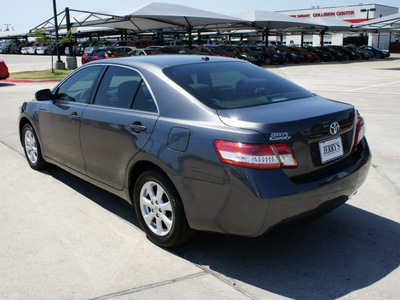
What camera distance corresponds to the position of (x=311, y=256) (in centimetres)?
340

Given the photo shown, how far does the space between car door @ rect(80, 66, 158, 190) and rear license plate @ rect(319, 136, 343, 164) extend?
4.38 feet

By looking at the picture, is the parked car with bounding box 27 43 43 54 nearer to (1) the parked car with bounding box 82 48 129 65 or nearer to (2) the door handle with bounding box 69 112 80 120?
(1) the parked car with bounding box 82 48 129 65

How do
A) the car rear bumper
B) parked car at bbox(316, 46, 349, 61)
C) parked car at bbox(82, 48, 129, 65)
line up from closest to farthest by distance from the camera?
the car rear bumper
parked car at bbox(82, 48, 129, 65)
parked car at bbox(316, 46, 349, 61)

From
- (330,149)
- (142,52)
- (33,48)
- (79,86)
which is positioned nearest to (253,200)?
(330,149)

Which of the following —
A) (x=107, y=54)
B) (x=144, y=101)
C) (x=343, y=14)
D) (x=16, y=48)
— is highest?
(x=343, y=14)

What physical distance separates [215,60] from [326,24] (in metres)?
43.3

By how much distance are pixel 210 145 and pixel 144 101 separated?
97cm

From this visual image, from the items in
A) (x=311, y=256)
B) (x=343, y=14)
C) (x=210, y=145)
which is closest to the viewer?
(x=210, y=145)

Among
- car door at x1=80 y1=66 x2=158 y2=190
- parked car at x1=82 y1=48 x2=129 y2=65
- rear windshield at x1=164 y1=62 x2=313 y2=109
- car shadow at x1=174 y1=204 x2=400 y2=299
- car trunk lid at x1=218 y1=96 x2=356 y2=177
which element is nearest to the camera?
car trunk lid at x1=218 y1=96 x2=356 y2=177

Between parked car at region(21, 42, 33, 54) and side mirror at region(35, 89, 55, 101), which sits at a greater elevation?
parked car at region(21, 42, 33, 54)

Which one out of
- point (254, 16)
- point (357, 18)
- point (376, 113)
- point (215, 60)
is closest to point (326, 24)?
point (254, 16)

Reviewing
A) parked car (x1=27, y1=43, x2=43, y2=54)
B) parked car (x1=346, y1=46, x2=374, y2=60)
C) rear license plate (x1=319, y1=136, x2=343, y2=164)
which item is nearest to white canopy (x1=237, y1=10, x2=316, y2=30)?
parked car (x1=346, y1=46, x2=374, y2=60)

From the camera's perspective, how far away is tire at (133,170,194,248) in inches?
128

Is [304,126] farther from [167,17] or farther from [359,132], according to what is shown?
[167,17]
